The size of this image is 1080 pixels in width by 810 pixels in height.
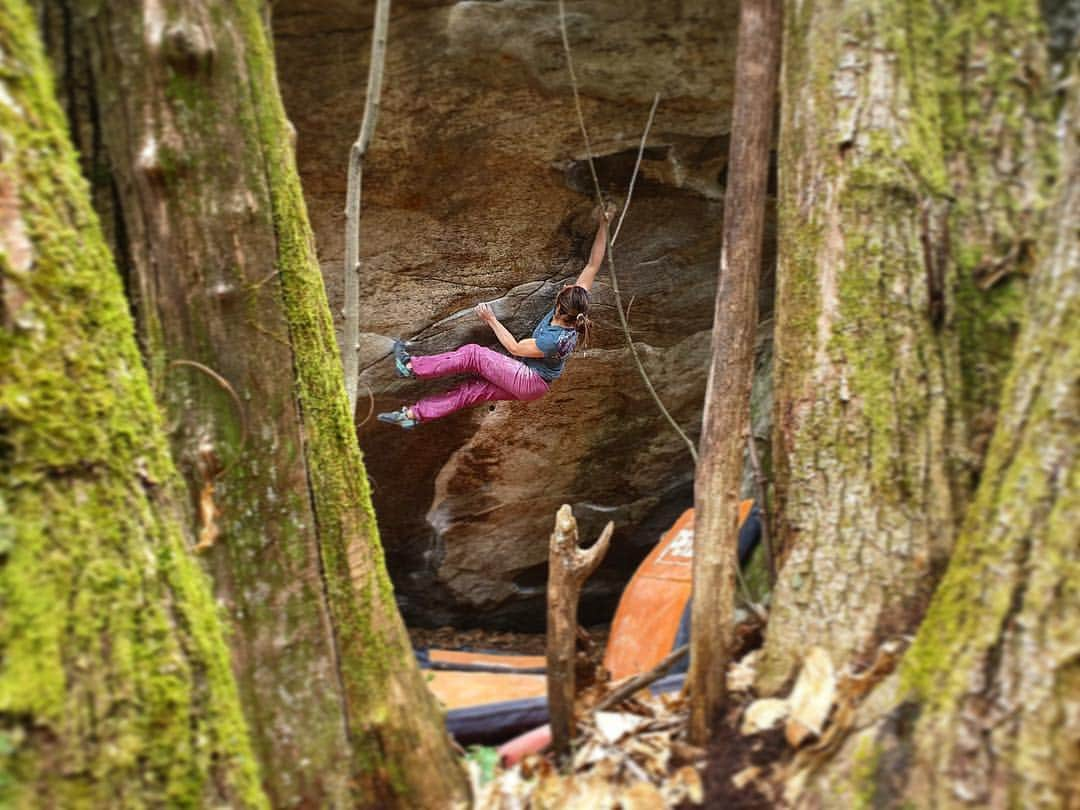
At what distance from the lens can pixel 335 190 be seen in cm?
534

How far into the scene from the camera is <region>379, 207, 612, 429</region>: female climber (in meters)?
5.61

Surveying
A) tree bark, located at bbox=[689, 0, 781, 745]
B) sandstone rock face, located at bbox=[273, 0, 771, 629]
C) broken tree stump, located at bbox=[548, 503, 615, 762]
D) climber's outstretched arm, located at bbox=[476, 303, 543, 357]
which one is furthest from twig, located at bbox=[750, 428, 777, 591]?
sandstone rock face, located at bbox=[273, 0, 771, 629]

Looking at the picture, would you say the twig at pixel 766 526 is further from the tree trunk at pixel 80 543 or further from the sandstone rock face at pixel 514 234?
the sandstone rock face at pixel 514 234

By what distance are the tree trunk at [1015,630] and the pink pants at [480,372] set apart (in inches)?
157

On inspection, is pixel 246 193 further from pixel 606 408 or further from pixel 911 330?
pixel 606 408

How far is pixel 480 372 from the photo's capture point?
19.3ft

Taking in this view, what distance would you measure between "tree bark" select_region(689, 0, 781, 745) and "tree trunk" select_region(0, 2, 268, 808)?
150 cm

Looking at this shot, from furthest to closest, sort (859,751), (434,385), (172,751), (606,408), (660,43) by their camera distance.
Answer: (606,408)
(434,385)
(660,43)
(859,751)
(172,751)

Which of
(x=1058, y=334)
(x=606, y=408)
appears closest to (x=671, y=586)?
(x=606, y=408)

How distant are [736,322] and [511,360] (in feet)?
10.2

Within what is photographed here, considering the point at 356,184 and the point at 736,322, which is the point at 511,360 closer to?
the point at 356,184

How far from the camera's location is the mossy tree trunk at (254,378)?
2043 millimetres

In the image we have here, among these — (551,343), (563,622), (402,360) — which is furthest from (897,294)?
(402,360)

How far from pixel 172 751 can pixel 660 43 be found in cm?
458
